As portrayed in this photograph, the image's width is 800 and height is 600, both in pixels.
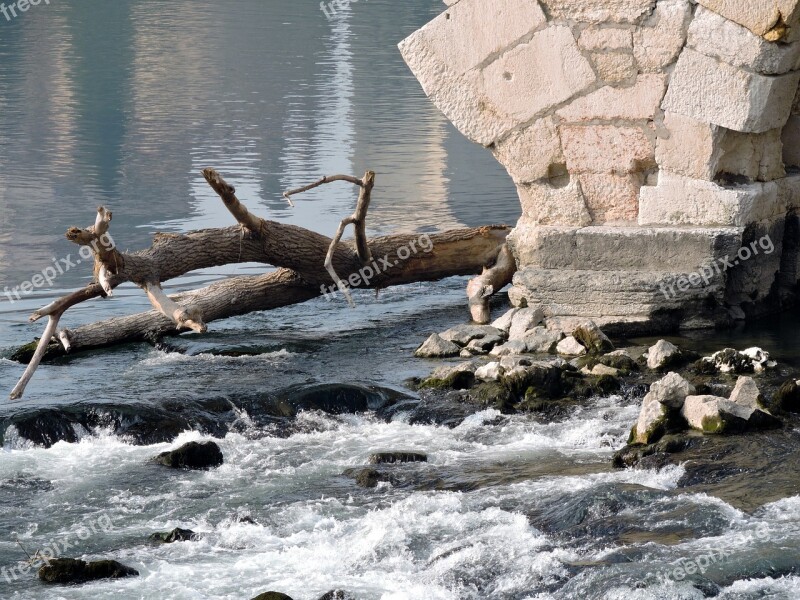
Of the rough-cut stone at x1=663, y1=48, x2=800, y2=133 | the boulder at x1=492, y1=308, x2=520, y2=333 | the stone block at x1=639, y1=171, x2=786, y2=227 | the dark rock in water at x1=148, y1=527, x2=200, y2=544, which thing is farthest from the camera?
the boulder at x1=492, y1=308, x2=520, y2=333

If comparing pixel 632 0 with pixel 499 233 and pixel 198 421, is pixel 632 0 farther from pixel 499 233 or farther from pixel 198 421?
pixel 198 421

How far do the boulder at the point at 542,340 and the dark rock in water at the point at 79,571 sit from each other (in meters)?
4.03

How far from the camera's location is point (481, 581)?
18.9ft

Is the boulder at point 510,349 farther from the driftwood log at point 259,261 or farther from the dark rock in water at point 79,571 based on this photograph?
the dark rock in water at point 79,571

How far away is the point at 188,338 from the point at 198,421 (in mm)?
2101

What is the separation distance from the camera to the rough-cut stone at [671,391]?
751cm

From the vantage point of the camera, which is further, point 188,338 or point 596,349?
point 188,338

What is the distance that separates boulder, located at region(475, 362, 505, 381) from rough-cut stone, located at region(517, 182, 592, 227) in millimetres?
1692

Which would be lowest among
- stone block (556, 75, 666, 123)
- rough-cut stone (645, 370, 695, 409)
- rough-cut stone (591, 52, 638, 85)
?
rough-cut stone (645, 370, 695, 409)

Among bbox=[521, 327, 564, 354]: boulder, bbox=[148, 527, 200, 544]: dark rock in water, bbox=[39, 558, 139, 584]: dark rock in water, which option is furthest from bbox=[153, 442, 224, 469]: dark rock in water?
bbox=[521, 327, 564, 354]: boulder

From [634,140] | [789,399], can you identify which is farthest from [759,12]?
[789,399]

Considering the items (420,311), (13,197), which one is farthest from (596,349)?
(13,197)

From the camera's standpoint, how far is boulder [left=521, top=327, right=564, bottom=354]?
9273mm

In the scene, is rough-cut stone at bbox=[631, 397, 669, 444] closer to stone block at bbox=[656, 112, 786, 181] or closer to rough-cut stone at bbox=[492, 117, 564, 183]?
stone block at bbox=[656, 112, 786, 181]
